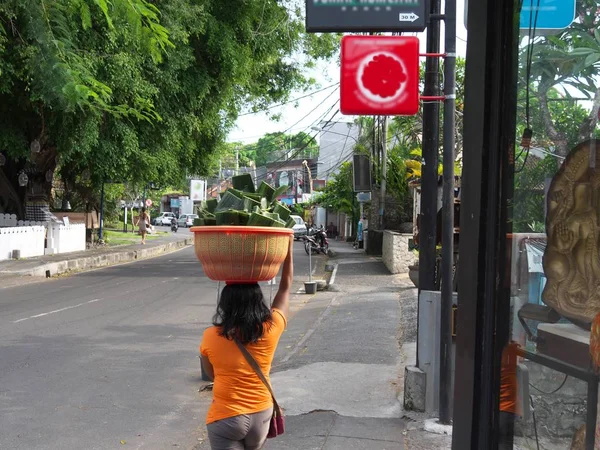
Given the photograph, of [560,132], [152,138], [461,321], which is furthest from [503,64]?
[152,138]

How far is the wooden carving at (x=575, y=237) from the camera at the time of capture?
6.42 feet

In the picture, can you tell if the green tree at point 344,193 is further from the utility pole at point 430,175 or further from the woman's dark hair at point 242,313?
the woman's dark hair at point 242,313

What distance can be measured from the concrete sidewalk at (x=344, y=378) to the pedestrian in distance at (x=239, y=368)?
224 cm

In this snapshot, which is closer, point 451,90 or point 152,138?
point 451,90

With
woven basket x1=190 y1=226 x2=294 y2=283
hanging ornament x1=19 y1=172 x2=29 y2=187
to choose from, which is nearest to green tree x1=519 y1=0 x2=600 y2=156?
woven basket x1=190 y1=226 x2=294 y2=283

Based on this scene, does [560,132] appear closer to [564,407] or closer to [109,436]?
[564,407]

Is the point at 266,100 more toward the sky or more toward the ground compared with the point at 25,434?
more toward the sky

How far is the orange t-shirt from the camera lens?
314 cm

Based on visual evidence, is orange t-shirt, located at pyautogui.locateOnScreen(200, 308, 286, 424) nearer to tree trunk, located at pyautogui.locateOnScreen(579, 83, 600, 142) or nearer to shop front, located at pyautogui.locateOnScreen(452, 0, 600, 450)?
shop front, located at pyautogui.locateOnScreen(452, 0, 600, 450)

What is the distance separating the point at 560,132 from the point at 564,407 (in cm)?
81

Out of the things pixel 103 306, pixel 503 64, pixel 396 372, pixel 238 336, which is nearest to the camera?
pixel 503 64

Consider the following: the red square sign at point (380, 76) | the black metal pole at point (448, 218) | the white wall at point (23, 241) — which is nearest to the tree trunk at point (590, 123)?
the red square sign at point (380, 76)

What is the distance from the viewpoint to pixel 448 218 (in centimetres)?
590

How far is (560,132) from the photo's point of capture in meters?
2.07
